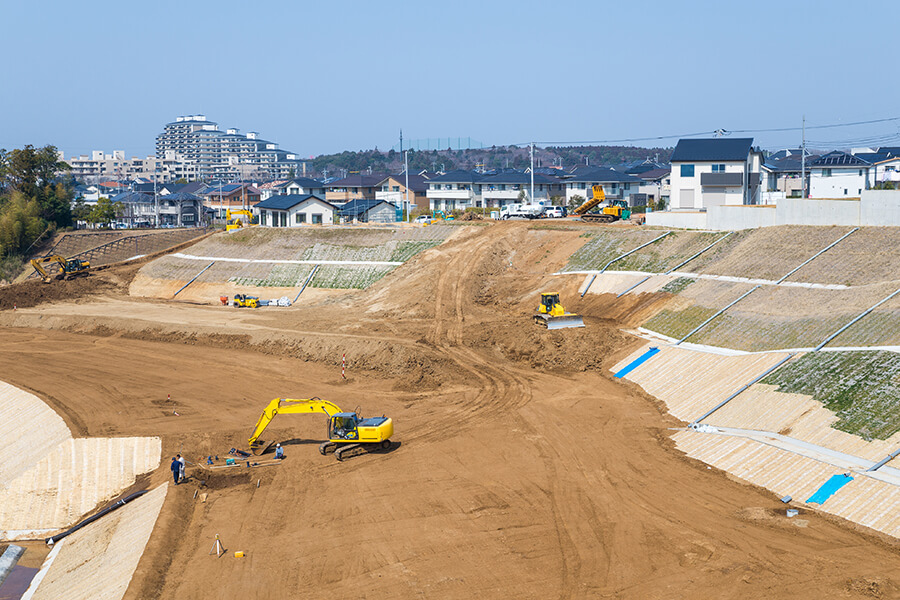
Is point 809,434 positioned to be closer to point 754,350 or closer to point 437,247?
point 754,350

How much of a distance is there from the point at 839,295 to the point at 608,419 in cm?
1285

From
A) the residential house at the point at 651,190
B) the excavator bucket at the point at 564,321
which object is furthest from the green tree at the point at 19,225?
the residential house at the point at 651,190

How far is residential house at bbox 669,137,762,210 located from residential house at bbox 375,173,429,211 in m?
47.8

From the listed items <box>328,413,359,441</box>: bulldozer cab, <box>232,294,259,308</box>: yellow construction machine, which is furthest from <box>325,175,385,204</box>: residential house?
<box>328,413,359,441</box>: bulldozer cab

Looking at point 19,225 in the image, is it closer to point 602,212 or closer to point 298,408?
point 602,212

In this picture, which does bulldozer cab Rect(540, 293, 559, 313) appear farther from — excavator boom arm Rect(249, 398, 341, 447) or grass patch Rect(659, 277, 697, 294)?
excavator boom arm Rect(249, 398, 341, 447)

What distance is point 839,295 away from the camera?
36.5 metres

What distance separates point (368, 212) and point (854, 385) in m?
68.8

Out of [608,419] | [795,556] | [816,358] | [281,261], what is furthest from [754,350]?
[281,261]

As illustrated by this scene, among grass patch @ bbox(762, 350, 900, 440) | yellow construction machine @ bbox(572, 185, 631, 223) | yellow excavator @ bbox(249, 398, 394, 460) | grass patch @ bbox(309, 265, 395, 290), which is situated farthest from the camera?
yellow construction machine @ bbox(572, 185, 631, 223)

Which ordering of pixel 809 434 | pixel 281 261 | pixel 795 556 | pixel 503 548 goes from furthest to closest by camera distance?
pixel 281 261 → pixel 809 434 → pixel 503 548 → pixel 795 556

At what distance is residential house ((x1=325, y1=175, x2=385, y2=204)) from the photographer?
115 metres

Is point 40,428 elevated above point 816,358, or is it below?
below

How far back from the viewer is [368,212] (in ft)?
301
